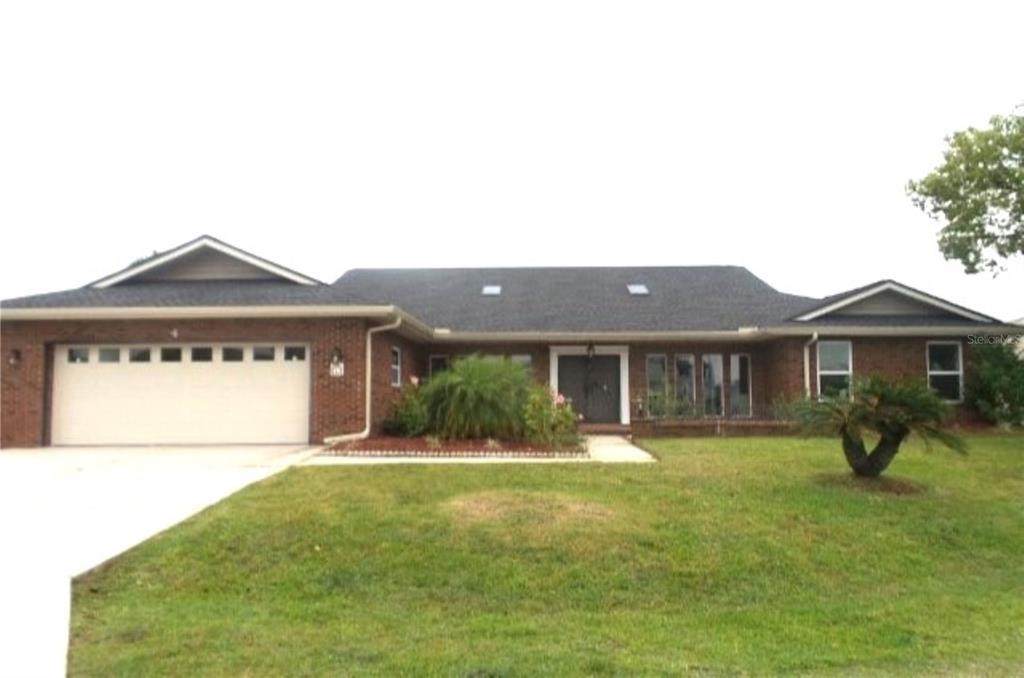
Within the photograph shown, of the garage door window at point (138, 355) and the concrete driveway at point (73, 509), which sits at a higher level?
the garage door window at point (138, 355)

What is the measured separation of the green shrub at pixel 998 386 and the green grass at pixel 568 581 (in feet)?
27.7

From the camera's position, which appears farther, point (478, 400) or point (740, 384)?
point (740, 384)

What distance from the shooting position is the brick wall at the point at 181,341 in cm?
1465

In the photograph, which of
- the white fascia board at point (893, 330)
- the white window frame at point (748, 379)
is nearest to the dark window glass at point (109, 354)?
the white fascia board at point (893, 330)

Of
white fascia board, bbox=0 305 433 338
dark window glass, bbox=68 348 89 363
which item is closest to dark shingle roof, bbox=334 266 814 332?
white fascia board, bbox=0 305 433 338

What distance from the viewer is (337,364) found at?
48.1 ft

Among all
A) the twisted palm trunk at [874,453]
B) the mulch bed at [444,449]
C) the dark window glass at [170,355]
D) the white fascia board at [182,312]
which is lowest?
the mulch bed at [444,449]

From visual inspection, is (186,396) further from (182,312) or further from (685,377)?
(685,377)

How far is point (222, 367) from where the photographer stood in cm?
1523

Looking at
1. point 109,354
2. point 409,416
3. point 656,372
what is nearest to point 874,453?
point 409,416

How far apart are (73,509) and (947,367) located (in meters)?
17.9

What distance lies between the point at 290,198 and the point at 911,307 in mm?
15847

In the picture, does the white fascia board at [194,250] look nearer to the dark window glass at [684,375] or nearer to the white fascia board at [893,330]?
the dark window glass at [684,375]

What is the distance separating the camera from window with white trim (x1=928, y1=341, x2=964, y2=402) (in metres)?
18.1
